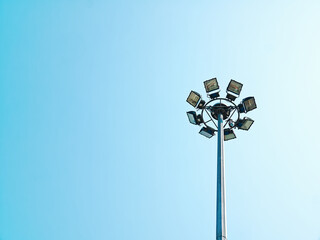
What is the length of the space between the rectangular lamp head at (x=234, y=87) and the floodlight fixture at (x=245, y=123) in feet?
2.63

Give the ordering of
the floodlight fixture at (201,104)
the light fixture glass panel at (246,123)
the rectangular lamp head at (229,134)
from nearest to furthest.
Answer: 1. the light fixture glass panel at (246,123)
2. the rectangular lamp head at (229,134)
3. the floodlight fixture at (201,104)

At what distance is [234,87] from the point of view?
9.14m

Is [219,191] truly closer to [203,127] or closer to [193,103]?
[203,127]

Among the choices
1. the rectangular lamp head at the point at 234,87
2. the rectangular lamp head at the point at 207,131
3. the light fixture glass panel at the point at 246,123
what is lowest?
the rectangular lamp head at the point at 207,131

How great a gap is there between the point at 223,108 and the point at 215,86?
0.70m

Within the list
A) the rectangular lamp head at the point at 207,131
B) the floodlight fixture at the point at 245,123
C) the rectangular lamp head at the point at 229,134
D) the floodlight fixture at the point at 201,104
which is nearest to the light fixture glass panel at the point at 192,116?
the rectangular lamp head at the point at 207,131

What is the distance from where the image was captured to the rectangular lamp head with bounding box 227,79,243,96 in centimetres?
911

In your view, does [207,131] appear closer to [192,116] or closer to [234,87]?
[192,116]

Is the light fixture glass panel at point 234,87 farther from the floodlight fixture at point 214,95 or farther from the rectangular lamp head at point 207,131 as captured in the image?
the rectangular lamp head at point 207,131

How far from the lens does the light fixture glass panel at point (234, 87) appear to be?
29.9 feet

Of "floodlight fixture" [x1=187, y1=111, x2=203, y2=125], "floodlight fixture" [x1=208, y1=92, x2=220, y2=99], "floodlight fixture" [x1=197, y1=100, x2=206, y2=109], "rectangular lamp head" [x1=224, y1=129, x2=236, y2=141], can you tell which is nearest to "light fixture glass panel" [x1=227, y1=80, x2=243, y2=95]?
"floodlight fixture" [x1=208, y1=92, x2=220, y2=99]

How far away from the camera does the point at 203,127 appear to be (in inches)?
348

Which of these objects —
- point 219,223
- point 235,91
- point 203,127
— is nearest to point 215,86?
point 235,91

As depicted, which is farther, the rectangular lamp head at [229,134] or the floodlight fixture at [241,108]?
the rectangular lamp head at [229,134]
